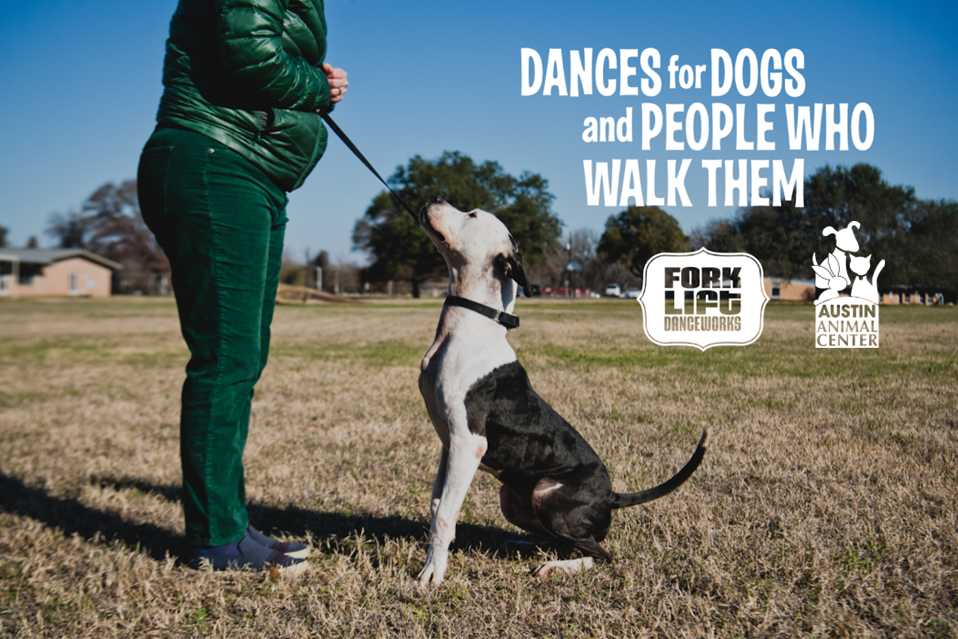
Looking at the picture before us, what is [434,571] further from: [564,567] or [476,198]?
[476,198]

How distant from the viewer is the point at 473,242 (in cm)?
209

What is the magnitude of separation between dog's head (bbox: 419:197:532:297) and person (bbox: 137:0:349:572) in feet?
2.05

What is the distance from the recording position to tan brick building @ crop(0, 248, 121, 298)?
8.90 meters

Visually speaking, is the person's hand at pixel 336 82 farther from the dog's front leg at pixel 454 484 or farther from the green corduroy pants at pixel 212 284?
the dog's front leg at pixel 454 484

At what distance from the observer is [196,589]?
2.17 meters

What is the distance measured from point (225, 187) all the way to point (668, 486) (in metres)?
1.93

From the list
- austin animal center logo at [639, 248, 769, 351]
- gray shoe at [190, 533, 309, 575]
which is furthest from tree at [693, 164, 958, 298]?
gray shoe at [190, 533, 309, 575]

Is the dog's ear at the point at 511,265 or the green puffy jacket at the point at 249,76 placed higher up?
the green puffy jacket at the point at 249,76

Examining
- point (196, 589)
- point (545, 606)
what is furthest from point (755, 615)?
point (196, 589)

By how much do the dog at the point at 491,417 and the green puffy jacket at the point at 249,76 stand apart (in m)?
0.62

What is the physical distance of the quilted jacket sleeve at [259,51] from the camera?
191 centimetres

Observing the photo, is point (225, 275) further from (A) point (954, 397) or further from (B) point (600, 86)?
(A) point (954, 397)

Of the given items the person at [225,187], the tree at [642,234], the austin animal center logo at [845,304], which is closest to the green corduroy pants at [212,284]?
the person at [225,187]

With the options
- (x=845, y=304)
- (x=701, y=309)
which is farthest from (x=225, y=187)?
(x=845, y=304)
